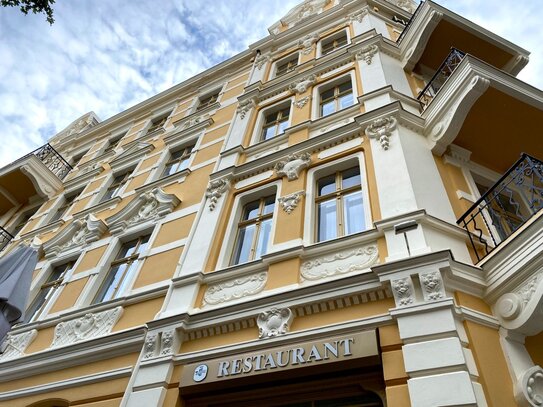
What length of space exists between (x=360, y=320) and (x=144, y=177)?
389 inches

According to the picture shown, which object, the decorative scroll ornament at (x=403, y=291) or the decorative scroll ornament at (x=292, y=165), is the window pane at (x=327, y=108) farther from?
the decorative scroll ornament at (x=403, y=291)

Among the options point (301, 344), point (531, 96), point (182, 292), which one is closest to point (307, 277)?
point (301, 344)

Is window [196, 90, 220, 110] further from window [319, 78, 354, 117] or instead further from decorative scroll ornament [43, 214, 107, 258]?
decorative scroll ornament [43, 214, 107, 258]

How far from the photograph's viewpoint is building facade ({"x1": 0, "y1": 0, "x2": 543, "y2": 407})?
500 centimetres

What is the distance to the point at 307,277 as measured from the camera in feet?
20.9

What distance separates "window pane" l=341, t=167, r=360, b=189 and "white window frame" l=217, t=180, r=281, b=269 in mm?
1381

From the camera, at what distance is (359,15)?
13.9 metres

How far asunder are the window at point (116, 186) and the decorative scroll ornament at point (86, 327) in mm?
5672

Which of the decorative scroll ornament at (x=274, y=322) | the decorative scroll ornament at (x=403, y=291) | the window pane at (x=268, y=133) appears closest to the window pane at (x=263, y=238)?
the decorative scroll ornament at (x=274, y=322)

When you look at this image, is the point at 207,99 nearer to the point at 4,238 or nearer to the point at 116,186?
the point at 116,186

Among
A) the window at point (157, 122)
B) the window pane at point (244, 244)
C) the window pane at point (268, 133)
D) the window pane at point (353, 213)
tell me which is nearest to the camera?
the window pane at point (353, 213)

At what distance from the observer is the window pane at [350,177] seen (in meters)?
7.91

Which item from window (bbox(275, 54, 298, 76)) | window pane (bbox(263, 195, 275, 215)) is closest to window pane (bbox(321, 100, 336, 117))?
window pane (bbox(263, 195, 275, 215))

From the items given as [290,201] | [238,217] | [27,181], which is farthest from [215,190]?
[27,181]
